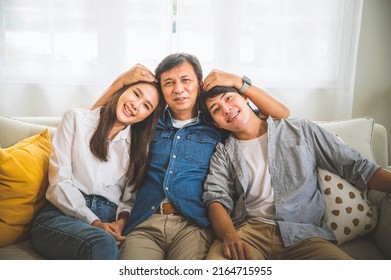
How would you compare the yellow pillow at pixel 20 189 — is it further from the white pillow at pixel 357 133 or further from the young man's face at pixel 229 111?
the white pillow at pixel 357 133

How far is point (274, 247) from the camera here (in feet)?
3.32

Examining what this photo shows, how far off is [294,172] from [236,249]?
33 cm

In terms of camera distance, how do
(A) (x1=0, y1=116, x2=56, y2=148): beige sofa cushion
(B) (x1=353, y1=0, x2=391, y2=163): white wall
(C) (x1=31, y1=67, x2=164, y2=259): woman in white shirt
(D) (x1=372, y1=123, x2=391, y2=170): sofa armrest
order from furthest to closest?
(B) (x1=353, y1=0, x2=391, y2=163): white wall
(D) (x1=372, y1=123, x2=391, y2=170): sofa armrest
(A) (x1=0, y1=116, x2=56, y2=148): beige sofa cushion
(C) (x1=31, y1=67, x2=164, y2=259): woman in white shirt

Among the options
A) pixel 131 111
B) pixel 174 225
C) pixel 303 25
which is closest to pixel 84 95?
pixel 131 111

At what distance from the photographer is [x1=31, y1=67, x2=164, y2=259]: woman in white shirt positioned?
1.00 m

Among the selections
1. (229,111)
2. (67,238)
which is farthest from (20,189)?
(229,111)

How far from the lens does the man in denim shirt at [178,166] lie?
1.07 meters

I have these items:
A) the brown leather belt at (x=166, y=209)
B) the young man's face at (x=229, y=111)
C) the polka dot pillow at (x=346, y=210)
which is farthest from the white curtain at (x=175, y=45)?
the brown leather belt at (x=166, y=209)

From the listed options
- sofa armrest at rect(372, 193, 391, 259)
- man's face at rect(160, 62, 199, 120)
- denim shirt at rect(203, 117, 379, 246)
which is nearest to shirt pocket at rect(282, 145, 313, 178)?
denim shirt at rect(203, 117, 379, 246)

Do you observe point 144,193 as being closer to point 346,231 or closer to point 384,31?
point 346,231

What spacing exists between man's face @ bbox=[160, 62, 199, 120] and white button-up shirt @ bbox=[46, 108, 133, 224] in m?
0.20

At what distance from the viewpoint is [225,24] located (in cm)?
157

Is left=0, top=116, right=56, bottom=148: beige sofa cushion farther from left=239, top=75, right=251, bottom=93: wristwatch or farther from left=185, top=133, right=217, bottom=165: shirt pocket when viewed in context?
left=239, top=75, right=251, bottom=93: wristwatch

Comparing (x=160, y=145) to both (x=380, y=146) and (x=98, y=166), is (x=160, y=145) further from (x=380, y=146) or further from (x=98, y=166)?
(x=380, y=146)
